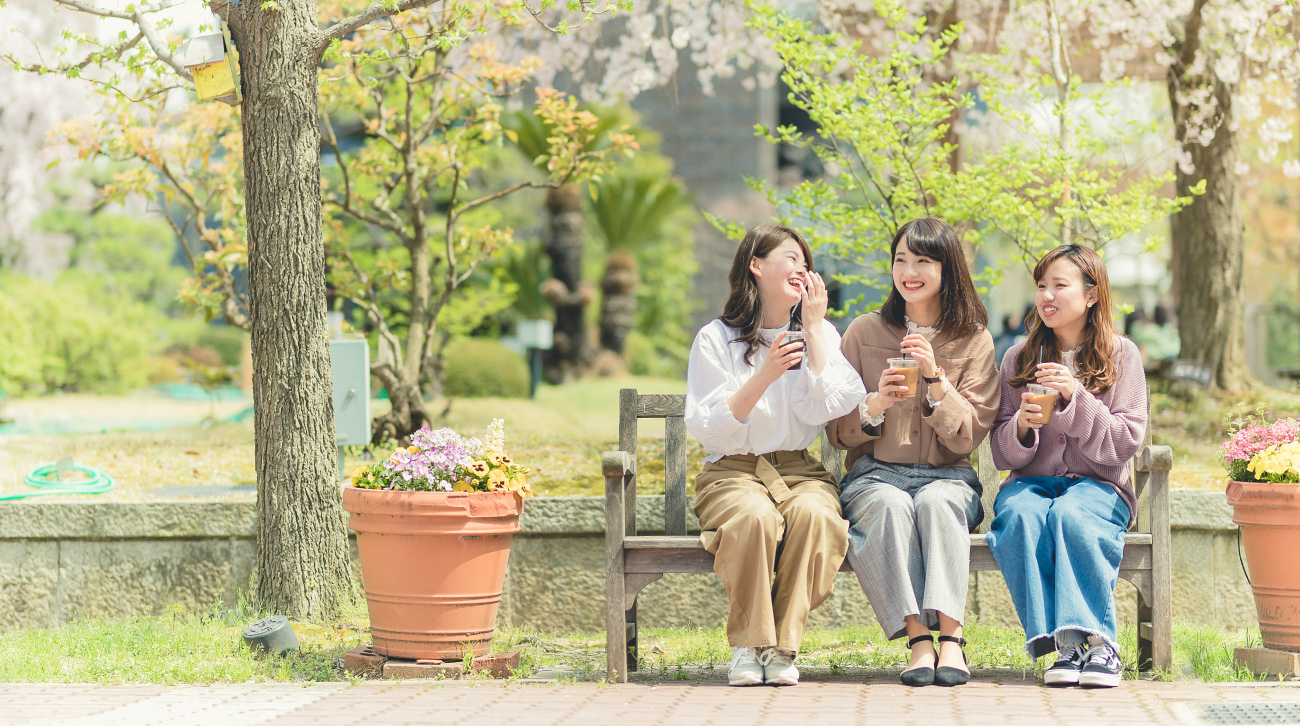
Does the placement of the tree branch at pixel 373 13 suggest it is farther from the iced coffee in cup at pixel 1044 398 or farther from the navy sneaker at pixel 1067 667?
the navy sneaker at pixel 1067 667

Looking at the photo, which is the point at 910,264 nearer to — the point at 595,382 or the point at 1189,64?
the point at 1189,64

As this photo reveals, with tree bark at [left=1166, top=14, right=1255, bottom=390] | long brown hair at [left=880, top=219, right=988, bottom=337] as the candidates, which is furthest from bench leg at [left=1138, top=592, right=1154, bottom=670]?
tree bark at [left=1166, top=14, right=1255, bottom=390]

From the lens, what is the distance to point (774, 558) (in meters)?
3.45

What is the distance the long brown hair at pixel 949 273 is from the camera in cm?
371

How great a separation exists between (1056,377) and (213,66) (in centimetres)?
318

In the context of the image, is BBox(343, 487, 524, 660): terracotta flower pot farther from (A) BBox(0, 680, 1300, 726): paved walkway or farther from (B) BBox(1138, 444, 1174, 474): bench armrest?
(B) BBox(1138, 444, 1174, 474): bench armrest

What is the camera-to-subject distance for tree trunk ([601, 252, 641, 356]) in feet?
65.5

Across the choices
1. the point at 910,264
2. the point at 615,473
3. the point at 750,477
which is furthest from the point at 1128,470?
the point at 615,473

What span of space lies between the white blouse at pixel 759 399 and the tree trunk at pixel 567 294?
15.2m

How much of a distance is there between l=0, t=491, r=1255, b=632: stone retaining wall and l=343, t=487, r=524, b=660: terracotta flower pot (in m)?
0.93

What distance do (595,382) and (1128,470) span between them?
15213 mm

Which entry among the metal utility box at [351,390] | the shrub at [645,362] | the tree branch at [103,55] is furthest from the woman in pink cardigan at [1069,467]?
the shrub at [645,362]

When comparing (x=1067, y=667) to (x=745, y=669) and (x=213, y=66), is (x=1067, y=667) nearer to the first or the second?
(x=745, y=669)

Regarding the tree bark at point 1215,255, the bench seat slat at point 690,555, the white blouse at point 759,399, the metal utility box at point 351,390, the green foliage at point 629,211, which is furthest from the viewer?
the green foliage at point 629,211
